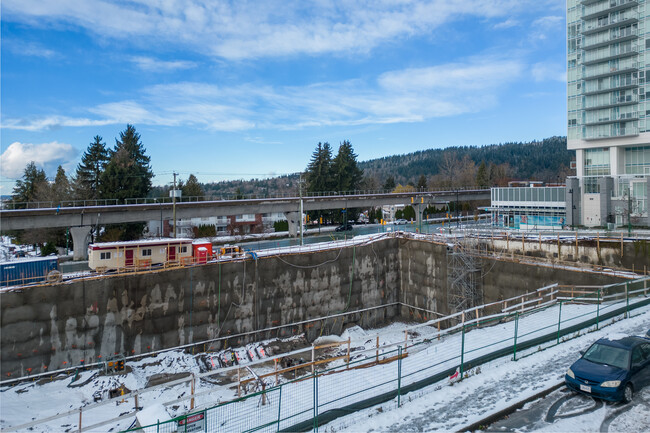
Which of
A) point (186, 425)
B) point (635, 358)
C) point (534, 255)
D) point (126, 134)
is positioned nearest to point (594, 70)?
point (534, 255)

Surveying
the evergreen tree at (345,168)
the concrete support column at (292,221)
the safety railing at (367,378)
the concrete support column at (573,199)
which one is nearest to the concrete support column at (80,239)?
the concrete support column at (292,221)

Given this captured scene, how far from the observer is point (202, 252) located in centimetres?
2805

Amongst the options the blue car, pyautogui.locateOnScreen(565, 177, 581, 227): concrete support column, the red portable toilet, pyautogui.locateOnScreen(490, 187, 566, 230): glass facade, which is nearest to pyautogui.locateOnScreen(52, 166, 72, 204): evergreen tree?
the red portable toilet

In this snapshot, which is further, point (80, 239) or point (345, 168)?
point (345, 168)

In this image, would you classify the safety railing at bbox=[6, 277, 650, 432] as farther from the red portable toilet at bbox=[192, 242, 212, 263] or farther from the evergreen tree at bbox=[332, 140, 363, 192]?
the evergreen tree at bbox=[332, 140, 363, 192]

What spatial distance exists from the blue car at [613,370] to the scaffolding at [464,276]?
62.9ft

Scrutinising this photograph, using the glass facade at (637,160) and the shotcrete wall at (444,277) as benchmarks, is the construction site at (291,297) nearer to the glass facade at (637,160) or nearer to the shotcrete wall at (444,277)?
the shotcrete wall at (444,277)

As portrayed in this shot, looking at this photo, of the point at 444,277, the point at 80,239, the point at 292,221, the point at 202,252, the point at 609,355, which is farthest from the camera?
the point at 292,221

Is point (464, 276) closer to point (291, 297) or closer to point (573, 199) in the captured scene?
point (291, 297)

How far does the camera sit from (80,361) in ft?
74.9

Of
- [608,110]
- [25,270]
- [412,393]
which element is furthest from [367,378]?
[608,110]

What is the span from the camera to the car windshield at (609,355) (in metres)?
10.3

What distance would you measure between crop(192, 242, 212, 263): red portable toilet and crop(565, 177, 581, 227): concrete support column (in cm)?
4726

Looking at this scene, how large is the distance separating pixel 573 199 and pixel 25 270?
58.4 metres
